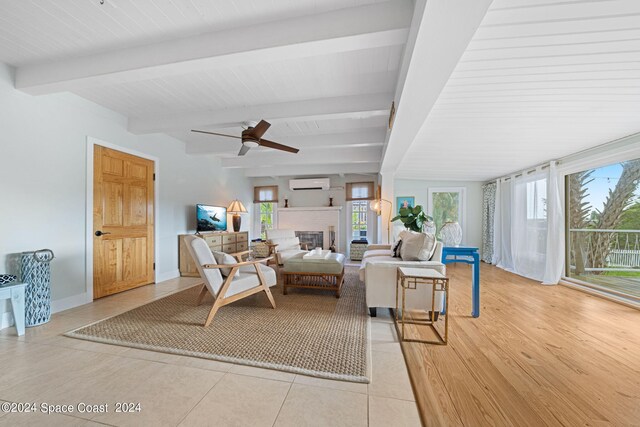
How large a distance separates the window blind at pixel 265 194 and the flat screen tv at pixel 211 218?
2114 millimetres

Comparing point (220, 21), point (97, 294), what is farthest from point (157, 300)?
point (220, 21)

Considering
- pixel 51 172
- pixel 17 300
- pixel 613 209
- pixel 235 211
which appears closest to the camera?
pixel 17 300

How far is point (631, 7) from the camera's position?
4.33 feet

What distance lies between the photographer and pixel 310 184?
284 inches

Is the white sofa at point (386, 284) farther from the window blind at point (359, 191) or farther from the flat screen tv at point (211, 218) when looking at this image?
the window blind at point (359, 191)

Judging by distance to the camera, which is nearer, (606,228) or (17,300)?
(17,300)

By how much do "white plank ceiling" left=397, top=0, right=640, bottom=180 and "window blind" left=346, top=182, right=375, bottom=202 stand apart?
3262 millimetres

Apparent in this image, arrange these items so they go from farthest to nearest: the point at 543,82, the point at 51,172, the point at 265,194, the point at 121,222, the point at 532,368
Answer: the point at 265,194
the point at 121,222
the point at 51,172
the point at 543,82
the point at 532,368

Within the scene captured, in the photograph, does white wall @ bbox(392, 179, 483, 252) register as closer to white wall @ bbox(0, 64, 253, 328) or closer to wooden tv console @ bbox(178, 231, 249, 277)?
wooden tv console @ bbox(178, 231, 249, 277)

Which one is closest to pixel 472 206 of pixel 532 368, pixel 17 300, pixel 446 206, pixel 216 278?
pixel 446 206

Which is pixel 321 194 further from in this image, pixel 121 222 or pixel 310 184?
pixel 121 222

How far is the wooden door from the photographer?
3.27m

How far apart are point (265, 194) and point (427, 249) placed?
5.78 metres

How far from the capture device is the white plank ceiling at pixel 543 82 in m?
1.40
